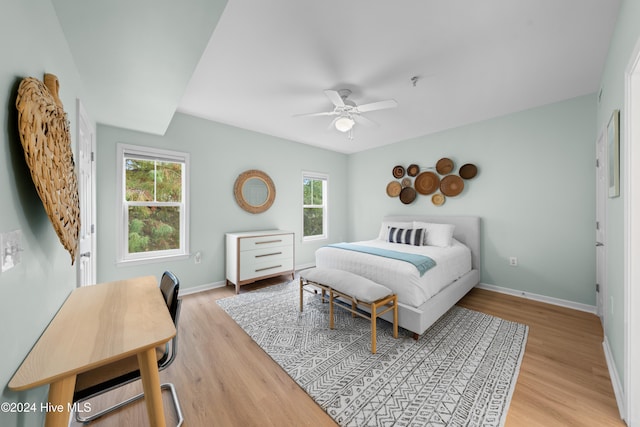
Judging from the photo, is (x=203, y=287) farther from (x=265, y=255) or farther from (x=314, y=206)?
(x=314, y=206)

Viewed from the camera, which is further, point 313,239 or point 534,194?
point 313,239

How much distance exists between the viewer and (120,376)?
3.99 feet

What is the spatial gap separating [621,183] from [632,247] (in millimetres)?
469

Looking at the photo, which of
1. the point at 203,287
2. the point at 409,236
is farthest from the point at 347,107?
the point at 203,287

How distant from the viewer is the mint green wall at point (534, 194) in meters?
2.91

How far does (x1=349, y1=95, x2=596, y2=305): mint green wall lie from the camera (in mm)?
2906

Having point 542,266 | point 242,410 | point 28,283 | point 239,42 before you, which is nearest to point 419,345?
point 242,410

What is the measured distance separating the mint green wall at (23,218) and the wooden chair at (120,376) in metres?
0.16

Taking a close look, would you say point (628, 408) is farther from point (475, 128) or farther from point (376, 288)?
point (475, 128)

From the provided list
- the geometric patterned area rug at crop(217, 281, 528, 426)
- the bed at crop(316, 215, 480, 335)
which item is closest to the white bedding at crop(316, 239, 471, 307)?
the bed at crop(316, 215, 480, 335)

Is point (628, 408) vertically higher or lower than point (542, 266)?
lower

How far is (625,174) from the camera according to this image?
143 cm

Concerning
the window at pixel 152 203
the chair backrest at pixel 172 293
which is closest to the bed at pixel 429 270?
the chair backrest at pixel 172 293

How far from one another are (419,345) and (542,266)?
7.46ft
